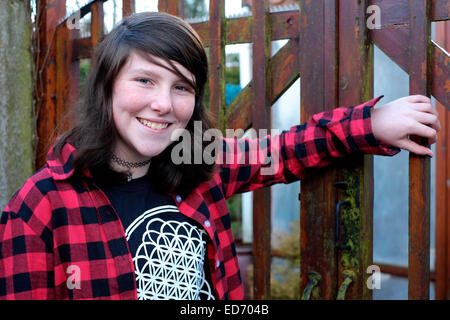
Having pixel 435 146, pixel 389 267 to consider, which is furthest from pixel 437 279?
pixel 435 146

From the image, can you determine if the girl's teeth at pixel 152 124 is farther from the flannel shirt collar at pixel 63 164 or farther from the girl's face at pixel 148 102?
the flannel shirt collar at pixel 63 164

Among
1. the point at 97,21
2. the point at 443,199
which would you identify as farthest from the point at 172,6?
the point at 443,199

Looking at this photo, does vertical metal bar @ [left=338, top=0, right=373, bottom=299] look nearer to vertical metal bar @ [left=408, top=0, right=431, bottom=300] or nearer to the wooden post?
vertical metal bar @ [left=408, top=0, right=431, bottom=300]

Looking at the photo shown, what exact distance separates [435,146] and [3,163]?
3391mm

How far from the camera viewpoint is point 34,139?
2.62 m

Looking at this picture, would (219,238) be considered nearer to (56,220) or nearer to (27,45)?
(56,220)

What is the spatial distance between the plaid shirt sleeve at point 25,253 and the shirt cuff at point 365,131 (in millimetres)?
1055

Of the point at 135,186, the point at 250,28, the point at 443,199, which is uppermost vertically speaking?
the point at 250,28

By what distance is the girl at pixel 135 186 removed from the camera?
1388mm

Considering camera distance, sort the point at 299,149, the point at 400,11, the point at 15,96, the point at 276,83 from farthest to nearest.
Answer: the point at 15,96, the point at 276,83, the point at 299,149, the point at 400,11

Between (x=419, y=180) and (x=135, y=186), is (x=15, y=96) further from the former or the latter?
(x=419, y=180)

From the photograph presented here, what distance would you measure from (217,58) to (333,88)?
55 centimetres

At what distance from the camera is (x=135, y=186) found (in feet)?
5.17
